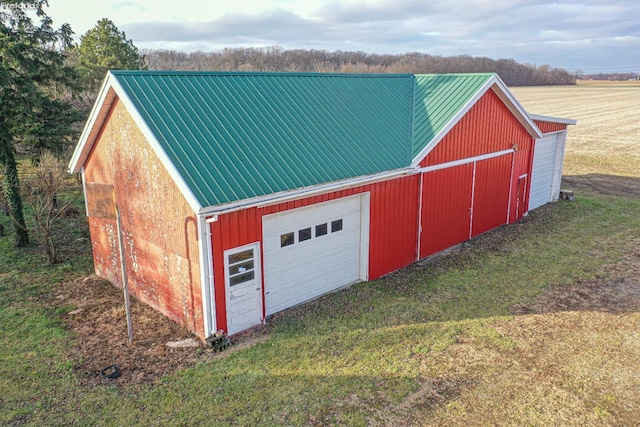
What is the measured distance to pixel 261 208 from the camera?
10.4 meters

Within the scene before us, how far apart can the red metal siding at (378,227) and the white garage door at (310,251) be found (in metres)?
0.32

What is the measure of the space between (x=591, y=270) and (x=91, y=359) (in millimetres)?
13440

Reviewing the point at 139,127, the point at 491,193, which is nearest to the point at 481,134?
the point at 491,193

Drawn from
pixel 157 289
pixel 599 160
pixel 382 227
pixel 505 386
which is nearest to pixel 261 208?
pixel 157 289

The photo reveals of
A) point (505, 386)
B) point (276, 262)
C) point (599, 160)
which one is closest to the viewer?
point (505, 386)

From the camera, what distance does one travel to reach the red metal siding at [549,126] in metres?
19.9

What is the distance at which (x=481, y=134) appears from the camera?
53.7ft

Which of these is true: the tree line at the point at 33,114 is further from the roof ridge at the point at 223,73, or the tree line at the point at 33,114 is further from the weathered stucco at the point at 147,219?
the roof ridge at the point at 223,73

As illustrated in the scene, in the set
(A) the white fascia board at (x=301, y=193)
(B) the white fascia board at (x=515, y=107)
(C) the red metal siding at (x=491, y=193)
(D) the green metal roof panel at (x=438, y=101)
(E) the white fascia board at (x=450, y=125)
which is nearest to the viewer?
(A) the white fascia board at (x=301, y=193)

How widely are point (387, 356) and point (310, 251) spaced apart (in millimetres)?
3413

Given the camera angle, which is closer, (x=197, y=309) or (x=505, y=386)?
(x=505, y=386)

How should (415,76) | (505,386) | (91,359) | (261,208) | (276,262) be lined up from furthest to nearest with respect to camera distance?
(415,76) → (276,262) → (261,208) → (91,359) → (505,386)

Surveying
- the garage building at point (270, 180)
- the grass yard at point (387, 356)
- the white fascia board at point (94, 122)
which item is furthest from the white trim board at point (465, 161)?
the white fascia board at point (94, 122)

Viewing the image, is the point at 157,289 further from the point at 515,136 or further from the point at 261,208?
the point at 515,136
